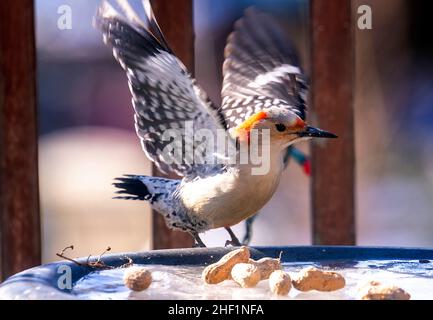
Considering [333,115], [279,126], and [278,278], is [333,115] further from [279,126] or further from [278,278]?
[278,278]

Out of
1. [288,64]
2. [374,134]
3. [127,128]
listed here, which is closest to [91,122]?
[127,128]

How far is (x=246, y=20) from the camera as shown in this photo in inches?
92.8

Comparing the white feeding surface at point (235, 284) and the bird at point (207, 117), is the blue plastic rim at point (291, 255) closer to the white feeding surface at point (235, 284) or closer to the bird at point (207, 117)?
the white feeding surface at point (235, 284)

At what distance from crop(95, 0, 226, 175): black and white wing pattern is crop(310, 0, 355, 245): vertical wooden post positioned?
0.35 meters

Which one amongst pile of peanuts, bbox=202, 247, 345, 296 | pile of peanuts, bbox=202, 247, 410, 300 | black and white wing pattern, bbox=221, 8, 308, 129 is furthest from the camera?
black and white wing pattern, bbox=221, 8, 308, 129

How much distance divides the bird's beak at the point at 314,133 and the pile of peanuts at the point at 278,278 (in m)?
0.44

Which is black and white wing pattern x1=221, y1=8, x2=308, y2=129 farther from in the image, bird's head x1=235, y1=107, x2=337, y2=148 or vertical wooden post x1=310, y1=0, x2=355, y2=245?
bird's head x1=235, y1=107, x2=337, y2=148

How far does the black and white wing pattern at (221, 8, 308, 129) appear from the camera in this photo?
2.36 metres

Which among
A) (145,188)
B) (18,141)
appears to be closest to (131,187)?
(145,188)

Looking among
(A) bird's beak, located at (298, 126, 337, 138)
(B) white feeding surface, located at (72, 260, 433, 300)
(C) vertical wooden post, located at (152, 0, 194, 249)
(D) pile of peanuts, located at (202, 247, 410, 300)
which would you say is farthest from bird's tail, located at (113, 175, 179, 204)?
(D) pile of peanuts, located at (202, 247, 410, 300)

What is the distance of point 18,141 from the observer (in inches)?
89.7

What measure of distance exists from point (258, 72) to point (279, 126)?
50 centimetres

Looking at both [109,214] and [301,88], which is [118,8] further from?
[109,214]

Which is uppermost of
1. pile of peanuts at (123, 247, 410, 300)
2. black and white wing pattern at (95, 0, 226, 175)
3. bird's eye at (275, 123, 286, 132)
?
black and white wing pattern at (95, 0, 226, 175)
